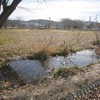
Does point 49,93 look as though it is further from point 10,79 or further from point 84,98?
point 10,79

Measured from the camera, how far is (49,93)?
10406mm

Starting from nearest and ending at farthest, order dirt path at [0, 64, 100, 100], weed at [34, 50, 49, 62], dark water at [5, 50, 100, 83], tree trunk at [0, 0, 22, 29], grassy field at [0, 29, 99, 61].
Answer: dirt path at [0, 64, 100, 100]
tree trunk at [0, 0, 22, 29]
dark water at [5, 50, 100, 83]
weed at [34, 50, 49, 62]
grassy field at [0, 29, 99, 61]

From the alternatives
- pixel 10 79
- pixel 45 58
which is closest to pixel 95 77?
pixel 10 79

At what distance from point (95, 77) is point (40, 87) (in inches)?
138

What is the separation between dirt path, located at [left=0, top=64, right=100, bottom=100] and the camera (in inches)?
396

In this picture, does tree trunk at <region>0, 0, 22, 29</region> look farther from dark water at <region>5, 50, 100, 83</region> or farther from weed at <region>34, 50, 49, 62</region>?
weed at <region>34, 50, 49, 62</region>

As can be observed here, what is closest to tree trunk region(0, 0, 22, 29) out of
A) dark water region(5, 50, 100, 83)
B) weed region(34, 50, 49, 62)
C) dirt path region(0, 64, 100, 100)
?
dark water region(5, 50, 100, 83)

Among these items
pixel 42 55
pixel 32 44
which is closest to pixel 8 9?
pixel 42 55

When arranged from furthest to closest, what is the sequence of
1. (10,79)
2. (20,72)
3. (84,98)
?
(20,72) → (10,79) → (84,98)

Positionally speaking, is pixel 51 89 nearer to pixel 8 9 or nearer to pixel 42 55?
pixel 8 9

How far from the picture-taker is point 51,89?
1095cm

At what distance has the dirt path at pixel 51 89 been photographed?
10.0 m

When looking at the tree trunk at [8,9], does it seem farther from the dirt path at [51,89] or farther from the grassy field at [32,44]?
the grassy field at [32,44]

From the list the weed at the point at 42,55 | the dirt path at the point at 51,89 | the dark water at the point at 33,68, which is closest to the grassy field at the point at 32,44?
the weed at the point at 42,55
